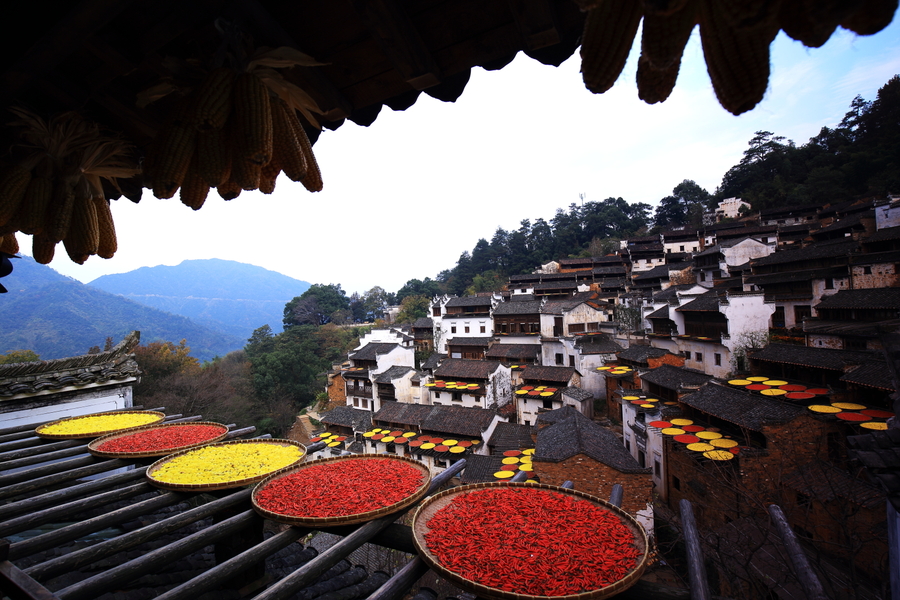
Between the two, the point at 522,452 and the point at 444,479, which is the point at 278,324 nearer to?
the point at 522,452

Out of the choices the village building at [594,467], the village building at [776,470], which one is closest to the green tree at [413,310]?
the village building at [594,467]

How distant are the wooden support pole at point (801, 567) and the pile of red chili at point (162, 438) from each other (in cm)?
400

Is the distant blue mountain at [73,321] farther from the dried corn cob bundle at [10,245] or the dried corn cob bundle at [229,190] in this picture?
the dried corn cob bundle at [229,190]

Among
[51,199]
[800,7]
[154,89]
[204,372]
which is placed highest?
[154,89]

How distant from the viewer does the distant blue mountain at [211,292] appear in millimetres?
131000

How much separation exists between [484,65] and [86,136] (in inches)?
77.5

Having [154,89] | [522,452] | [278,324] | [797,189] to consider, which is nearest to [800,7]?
[154,89]

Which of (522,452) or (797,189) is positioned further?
(797,189)

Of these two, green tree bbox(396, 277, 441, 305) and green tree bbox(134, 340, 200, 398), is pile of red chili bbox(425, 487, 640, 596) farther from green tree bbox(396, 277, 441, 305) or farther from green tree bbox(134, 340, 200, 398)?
green tree bbox(396, 277, 441, 305)

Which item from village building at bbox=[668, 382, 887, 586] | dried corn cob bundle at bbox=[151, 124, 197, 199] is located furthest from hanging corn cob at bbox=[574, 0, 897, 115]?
village building at bbox=[668, 382, 887, 586]

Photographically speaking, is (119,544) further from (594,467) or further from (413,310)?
(413,310)

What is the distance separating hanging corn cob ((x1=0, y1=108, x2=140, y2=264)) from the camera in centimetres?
175

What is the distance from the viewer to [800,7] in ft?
1.98

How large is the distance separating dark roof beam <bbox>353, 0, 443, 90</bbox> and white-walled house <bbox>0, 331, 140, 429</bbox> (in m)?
7.01
